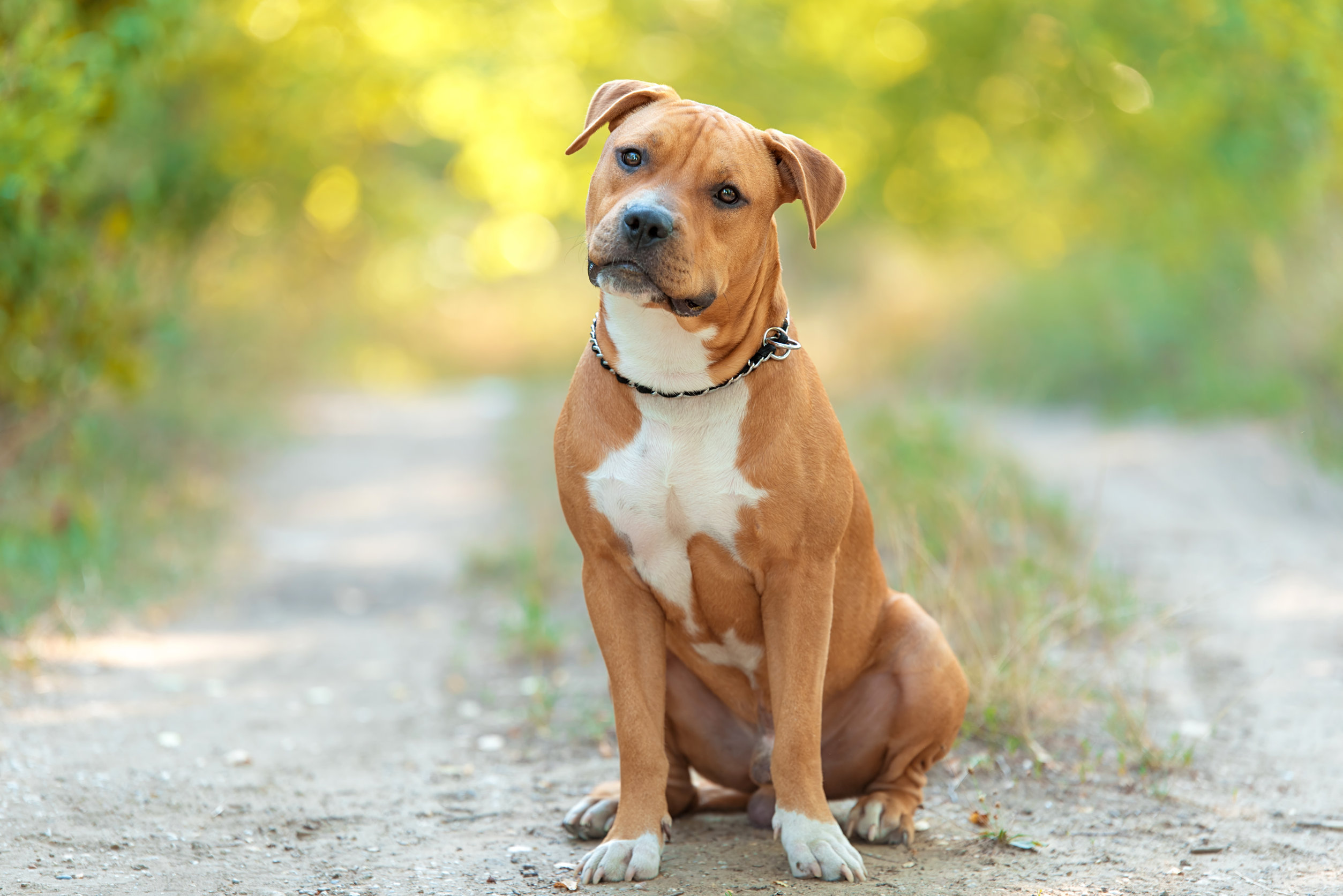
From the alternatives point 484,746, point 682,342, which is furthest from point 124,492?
point 682,342

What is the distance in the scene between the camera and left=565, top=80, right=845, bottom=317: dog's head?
2.47 meters

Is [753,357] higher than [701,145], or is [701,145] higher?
[701,145]

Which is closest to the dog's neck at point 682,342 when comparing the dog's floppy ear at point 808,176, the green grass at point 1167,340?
the dog's floppy ear at point 808,176

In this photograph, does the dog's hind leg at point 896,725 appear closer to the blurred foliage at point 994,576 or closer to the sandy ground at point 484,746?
the sandy ground at point 484,746

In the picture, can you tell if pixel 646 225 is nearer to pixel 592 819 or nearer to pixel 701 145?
pixel 701 145

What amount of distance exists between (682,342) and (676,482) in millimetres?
305

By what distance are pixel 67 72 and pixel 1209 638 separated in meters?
5.04

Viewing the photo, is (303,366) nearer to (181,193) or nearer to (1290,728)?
(181,193)

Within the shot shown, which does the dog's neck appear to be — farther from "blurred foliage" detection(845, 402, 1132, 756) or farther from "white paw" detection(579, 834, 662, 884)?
"blurred foliage" detection(845, 402, 1132, 756)

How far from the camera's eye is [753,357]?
2.69 metres

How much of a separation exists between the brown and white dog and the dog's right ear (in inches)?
0.5

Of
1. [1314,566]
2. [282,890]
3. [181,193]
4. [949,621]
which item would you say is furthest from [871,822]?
[181,193]

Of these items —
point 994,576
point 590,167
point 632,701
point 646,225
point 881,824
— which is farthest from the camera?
point 590,167

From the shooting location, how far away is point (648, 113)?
9.01 ft
